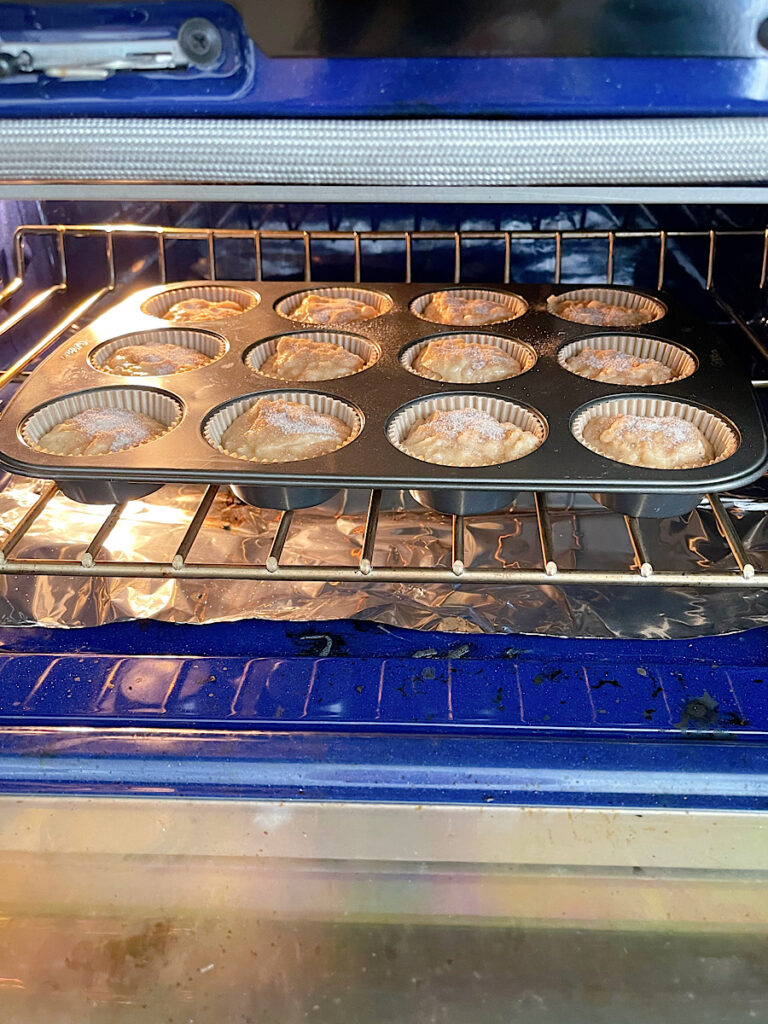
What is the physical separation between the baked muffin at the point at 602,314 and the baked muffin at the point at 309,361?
0.58 metres

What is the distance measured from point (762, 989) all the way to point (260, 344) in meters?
1.69

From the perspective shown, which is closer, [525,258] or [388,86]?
[388,86]

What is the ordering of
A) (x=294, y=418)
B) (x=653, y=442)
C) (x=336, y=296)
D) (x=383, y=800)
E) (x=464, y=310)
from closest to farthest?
(x=383, y=800) < (x=653, y=442) < (x=294, y=418) < (x=464, y=310) < (x=336, y=296)

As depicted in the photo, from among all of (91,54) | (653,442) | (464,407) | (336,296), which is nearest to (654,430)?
(653,442)

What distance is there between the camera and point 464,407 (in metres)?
1.95

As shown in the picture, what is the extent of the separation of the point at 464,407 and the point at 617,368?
392mm

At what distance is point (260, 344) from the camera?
217cm

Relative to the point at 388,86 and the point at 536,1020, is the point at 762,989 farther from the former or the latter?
the point at 388,86

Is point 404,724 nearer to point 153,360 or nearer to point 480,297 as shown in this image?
point 153,360

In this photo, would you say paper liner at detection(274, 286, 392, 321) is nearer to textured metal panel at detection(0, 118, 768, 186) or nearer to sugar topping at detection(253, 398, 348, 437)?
sugar topping at detection(253, 398, 348, 437)

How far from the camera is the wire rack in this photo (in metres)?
1.48

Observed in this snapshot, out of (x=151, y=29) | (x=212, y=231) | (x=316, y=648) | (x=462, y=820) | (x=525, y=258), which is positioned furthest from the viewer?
(x=525, y=258)

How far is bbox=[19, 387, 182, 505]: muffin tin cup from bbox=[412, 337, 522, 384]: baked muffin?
0.62 metres

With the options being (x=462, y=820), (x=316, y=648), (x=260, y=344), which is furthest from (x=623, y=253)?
(x=462, y=820)
